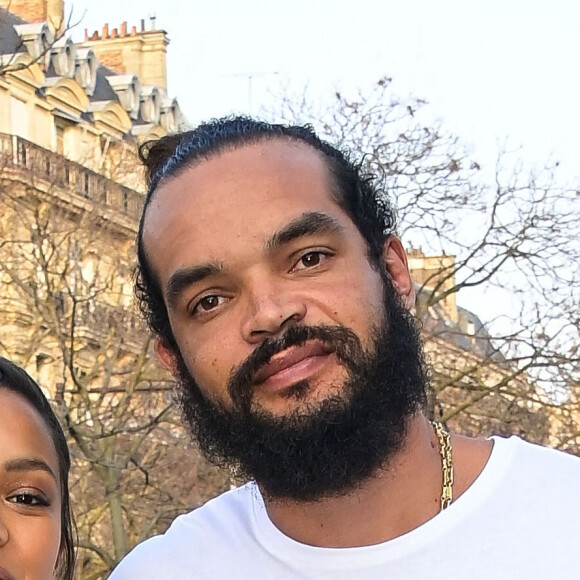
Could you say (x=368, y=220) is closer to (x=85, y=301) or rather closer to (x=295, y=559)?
(x=295, y=559)

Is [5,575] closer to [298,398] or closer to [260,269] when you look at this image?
[298,398]

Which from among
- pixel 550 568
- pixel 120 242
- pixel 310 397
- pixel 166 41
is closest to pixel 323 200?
pixel 310 397

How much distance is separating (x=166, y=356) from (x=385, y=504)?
24.9 inches

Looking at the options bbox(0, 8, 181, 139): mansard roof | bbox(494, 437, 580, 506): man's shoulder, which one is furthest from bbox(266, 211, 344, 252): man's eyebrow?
bbox(0, 8, 181, 139): mansard roof

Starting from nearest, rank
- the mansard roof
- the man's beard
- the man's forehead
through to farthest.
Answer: the man's beard, the man's forehead, the mansard roof

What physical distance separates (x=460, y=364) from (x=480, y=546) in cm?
1275

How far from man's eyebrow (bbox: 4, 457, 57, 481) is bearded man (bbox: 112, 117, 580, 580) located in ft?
1.05

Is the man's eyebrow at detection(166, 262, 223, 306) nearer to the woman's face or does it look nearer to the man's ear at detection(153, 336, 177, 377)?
the man's ear at detection(153, 336, 177, 377)

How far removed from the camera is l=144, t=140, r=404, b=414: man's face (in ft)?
8.15

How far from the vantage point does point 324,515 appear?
257 centimetres

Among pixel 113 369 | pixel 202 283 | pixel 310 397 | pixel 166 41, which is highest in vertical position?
pixel 166 41

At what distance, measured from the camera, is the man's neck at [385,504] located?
2.53 metres

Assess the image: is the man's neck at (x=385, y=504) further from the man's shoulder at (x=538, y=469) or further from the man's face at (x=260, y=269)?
the man's face at (x=260, y=269)

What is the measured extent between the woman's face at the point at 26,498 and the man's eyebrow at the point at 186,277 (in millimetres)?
465
